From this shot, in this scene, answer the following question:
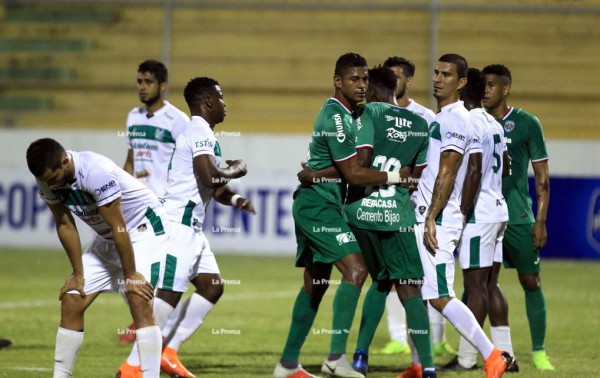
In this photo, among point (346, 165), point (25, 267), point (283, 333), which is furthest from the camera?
point (25, 267)

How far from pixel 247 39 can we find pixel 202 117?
15400mm

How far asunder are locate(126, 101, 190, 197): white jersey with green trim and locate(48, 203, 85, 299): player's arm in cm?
365

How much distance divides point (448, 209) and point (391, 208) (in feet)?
1.46

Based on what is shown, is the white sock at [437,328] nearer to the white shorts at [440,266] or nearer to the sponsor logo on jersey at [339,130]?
the white shorts at [440,266]

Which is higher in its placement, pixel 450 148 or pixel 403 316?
pixel 450 148

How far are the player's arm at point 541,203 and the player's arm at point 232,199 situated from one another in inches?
100

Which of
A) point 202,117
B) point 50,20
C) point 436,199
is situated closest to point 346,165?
point 436,199

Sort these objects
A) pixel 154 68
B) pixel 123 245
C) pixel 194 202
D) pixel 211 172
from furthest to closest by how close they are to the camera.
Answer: pixel 154 68 < pixel 194 202 < pixel 211 172 < pixel 123 245

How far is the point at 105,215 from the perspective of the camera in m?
7.25

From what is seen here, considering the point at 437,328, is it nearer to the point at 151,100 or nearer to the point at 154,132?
the point at 154,132

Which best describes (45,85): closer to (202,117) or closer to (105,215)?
(202,117)

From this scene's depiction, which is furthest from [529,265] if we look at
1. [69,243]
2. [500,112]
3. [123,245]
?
[69,243]

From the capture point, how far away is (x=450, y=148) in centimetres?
838

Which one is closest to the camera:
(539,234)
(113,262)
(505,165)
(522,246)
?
(113,262)
